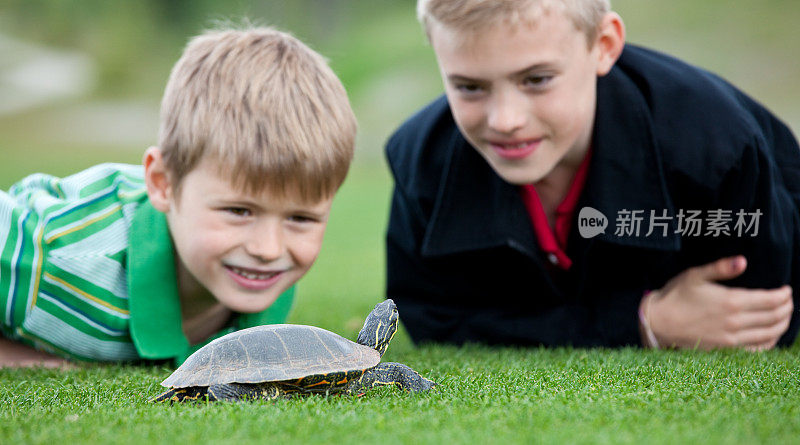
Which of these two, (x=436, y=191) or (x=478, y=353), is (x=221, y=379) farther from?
(x=436, y=191)

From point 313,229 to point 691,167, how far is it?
4.88ft

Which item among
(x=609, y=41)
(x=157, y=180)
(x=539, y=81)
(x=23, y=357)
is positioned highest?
(x=609, y=41)

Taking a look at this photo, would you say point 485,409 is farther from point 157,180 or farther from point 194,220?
point 157,180

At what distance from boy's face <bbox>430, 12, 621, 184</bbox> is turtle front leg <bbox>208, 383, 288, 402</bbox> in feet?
4.03

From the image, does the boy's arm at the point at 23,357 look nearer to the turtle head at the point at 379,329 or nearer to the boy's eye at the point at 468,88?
the turtle head at the point at 379,329

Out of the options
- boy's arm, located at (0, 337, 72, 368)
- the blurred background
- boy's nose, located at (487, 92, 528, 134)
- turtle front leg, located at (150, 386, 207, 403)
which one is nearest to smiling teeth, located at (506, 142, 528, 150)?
boy's nose, located at (487, 92, 528, 134)

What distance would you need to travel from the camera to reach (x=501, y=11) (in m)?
2.73

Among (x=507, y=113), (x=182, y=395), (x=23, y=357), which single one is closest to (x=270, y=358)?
(x=182, y=395)

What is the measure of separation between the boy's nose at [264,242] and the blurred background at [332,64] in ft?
9.60

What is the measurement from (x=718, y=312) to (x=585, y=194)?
0.69m

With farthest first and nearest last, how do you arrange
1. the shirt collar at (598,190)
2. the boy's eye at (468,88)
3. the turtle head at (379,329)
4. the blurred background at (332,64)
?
the blurred background at (332,64), the shirt collar at (598,190), the boy's eye at (468,88), the turtle head at (379,329)

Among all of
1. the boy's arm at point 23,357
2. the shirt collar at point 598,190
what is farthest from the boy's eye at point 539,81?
the boy's arm at point 23,357

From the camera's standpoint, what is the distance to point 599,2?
2967 mm

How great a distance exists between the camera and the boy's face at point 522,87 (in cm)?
276
